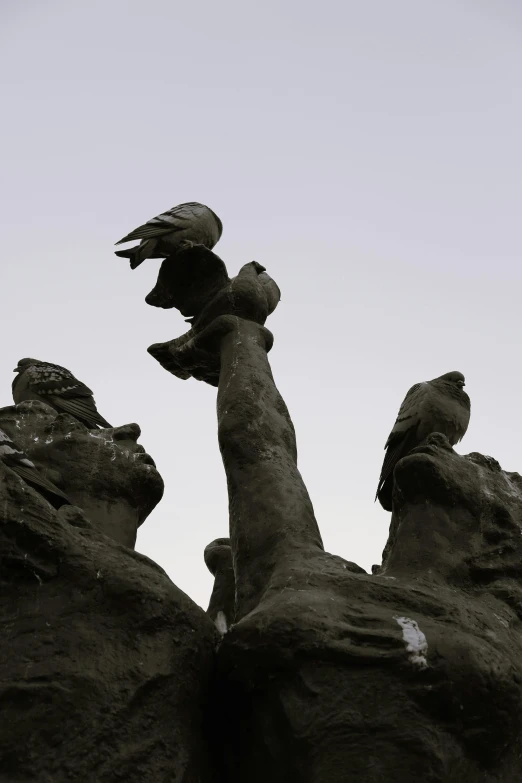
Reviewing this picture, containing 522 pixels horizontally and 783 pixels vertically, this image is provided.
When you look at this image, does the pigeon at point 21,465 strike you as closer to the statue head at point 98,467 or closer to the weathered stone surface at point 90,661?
the weathered stone surface at point 90,661

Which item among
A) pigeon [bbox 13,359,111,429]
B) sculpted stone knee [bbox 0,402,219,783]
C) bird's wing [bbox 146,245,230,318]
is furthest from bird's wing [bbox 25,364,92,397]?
sculpted stone knee [bbox 0,402,219,783]

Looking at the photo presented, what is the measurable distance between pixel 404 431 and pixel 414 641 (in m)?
3.40

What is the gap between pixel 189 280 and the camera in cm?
573

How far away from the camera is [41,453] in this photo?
4441 mm

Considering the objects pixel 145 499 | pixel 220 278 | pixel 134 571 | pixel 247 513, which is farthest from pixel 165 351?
pixel 134 571

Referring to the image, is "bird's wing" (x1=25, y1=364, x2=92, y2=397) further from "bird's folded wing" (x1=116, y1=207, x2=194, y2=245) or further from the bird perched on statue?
the bird perched on statue

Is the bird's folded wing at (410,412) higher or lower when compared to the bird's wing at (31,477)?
higher

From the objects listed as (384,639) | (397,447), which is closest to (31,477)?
(384,639)

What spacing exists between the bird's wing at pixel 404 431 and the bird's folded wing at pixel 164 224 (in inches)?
70.4

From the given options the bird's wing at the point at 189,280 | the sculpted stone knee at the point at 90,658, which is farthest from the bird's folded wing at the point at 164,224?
the sculpted stone knee at the point at 90,658

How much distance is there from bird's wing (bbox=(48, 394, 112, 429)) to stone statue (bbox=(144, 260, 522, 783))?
135 inches

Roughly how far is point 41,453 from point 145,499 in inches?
18.3

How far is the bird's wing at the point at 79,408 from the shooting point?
7.57 meters

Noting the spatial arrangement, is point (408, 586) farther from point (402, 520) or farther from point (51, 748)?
point (51, 748)
